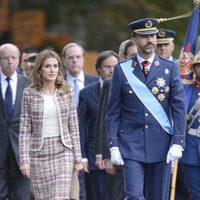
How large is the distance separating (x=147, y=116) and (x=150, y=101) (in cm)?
16

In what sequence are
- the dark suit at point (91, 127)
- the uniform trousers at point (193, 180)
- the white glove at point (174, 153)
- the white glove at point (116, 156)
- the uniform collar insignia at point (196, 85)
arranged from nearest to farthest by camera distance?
the white glove at point (174, 153) < the white glove at point (116, 156) < the uniform trousers at point (193, 180) < the uniform collar insignia at point (196, 85) < the dark suit at point (91, 127)

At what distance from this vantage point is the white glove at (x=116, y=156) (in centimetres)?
1330

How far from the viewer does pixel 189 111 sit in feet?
48.0

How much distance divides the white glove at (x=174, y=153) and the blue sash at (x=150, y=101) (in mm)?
300

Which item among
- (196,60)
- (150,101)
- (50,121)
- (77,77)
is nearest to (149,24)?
(150,101)

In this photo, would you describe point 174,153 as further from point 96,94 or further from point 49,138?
point 96,94

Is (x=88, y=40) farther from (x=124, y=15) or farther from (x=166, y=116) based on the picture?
(x=166, y=116)

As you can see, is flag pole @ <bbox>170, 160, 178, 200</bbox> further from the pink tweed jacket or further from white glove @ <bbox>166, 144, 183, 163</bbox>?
white glove @ <bbox>166, 144, 183, 163</bbox>

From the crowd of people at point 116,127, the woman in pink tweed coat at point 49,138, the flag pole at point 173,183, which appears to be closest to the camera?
the crowd of people at point 116,127

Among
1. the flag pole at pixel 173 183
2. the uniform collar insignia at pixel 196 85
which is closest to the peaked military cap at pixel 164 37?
the uniform collar insignia at pixel 196 85

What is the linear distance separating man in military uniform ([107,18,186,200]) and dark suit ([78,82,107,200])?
2668 millimetres

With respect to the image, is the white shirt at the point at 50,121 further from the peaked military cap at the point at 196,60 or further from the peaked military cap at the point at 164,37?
the peaked military cap at the point at 164,37

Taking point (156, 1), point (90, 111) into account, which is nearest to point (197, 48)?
point (90, 111)

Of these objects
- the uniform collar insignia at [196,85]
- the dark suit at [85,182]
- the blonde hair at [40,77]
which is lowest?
the dark suit at [85,182]
